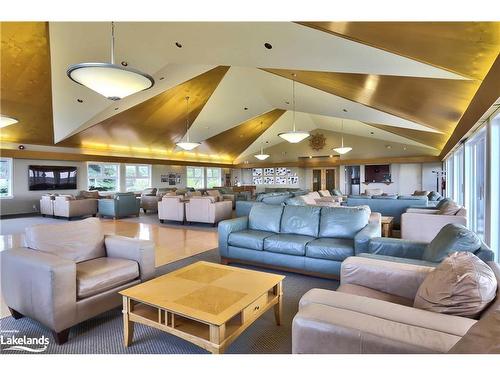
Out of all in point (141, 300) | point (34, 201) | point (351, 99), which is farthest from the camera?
point (34, 201)

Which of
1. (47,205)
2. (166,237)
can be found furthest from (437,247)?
(47,205)

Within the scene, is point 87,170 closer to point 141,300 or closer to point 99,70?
point 99,70

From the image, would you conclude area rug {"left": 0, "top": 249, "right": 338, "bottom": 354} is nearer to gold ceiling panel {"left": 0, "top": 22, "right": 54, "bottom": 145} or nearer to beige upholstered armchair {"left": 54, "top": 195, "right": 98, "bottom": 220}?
gold ceiling panel {"left": 0, "top": 22, "right": 54, "bottom": 145}

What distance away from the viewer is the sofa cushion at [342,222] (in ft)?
12.3

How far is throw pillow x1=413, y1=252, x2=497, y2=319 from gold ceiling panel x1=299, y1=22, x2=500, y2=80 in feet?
5.94

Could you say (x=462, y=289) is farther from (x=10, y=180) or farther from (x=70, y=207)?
(x=10, y=180)

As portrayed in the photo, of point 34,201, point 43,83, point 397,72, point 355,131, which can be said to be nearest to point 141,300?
point 397,72

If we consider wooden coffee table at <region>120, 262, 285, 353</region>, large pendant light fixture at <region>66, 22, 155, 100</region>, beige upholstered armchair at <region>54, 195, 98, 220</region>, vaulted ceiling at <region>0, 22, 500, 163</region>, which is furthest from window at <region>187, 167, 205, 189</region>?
wooden coffee table at <region>120, 262, 285, 353</region>

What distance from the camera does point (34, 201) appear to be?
9852mm

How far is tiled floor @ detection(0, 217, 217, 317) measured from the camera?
16.0 ft

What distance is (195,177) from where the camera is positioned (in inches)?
619

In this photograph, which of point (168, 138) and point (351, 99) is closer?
point (351, 99)
